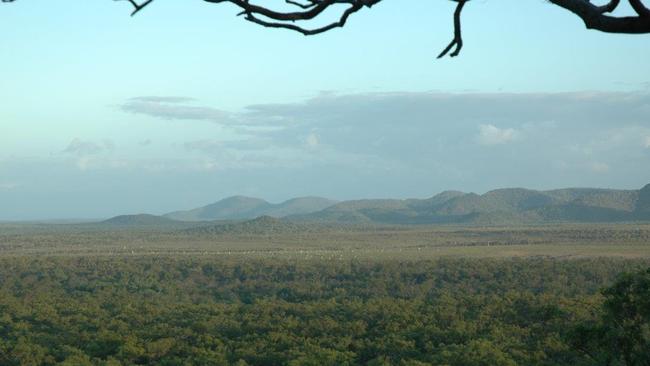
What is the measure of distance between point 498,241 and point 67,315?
78.2 metres

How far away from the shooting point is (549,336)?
30.3 metres

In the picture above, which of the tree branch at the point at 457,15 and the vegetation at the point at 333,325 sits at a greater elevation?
the tree branch at the point at 457,15

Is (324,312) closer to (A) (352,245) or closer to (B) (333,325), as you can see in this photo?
(B) (333,325)

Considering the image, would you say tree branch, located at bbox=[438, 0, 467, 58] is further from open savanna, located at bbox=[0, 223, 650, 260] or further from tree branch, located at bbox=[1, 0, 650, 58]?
open savanna, located at bbox=[0, 223, 650, 260]

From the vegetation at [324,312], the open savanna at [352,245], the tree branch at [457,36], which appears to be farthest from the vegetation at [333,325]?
the open savanna at [352,245]

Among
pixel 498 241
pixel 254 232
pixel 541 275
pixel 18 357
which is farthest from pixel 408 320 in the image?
pixel 254 232

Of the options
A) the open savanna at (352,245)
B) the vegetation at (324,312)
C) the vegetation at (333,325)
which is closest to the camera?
the vegetation at (324,312)

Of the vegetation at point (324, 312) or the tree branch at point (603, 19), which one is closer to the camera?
the tree branch at point (603, 19)

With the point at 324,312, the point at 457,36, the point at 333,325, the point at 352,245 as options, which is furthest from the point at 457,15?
the point at 352,245

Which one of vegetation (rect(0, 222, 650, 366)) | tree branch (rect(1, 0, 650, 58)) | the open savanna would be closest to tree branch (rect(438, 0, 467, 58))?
tree branch (rect(1, 0, 650, 58))

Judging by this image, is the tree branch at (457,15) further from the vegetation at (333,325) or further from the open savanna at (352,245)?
the open savanna at (352,245)

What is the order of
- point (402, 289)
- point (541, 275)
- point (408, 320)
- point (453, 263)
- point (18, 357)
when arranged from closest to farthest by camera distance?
1. point (18, 357)
2. point (408, 320)
3. point (402, 289)
4. point (541, 275)
5. point (453, 263)

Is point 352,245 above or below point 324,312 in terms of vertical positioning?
above

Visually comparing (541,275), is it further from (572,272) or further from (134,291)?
(134,291)
